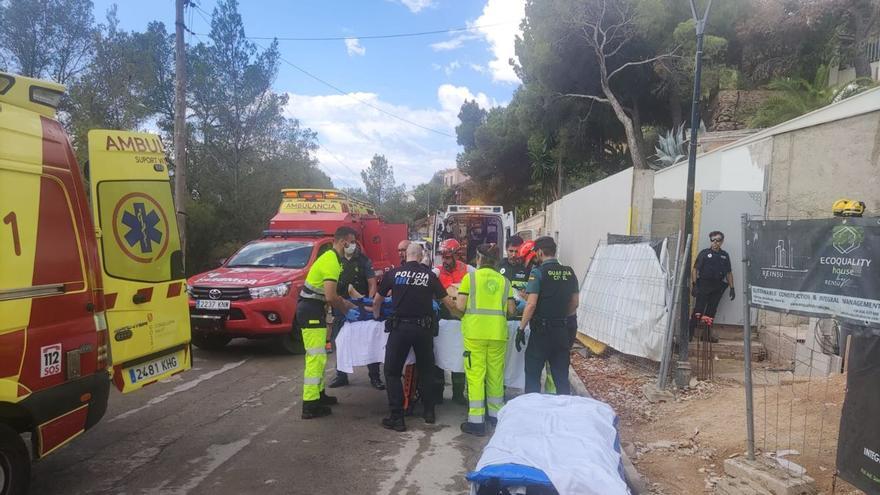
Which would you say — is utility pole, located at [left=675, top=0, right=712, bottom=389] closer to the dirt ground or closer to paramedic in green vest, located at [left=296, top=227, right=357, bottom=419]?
the dirt ground

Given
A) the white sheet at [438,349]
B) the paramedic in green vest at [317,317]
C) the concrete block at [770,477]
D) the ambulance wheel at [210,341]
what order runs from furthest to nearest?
the ambulance wheel at [210,341] < the white sheet at [438,349] < the paramedic in green vest at [317,317] < the concrete block at [770,477]

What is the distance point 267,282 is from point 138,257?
362 centimetres

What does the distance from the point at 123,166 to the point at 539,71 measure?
72.2 feet

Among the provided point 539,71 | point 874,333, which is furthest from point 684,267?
point 539,71

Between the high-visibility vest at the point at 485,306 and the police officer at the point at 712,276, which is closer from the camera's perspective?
the high-visibility vest at the point at 485,306

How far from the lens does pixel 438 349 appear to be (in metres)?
5.83

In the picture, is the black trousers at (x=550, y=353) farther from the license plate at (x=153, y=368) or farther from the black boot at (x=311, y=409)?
the license plate at (x=153, y=368)

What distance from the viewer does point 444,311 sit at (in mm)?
6176

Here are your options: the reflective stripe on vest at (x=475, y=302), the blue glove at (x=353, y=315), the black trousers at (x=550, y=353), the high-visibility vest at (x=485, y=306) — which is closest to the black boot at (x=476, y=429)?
the black trousers at (x=550, y=353)

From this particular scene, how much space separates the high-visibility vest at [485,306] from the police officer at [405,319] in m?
0.30

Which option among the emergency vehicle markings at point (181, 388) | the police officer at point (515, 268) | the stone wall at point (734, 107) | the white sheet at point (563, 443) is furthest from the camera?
the stone wall at point (734, 107)

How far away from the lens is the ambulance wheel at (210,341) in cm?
859

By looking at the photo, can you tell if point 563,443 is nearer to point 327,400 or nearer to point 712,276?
point 327,400

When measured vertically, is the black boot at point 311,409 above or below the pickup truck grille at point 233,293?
below
